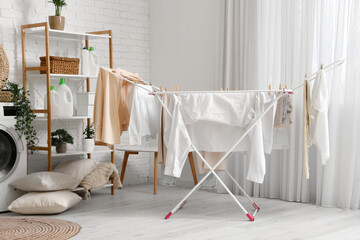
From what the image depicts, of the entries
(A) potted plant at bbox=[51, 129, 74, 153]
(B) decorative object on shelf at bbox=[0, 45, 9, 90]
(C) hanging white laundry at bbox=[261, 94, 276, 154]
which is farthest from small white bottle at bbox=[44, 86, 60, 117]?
(C) hanging white laundry at bbox=[261, 94, 276, 154]

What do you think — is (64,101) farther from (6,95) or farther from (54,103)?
(6,95)

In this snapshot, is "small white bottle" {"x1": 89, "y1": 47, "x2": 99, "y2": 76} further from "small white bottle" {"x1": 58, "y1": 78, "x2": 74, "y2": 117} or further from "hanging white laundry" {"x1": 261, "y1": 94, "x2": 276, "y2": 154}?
"hanging white laundry" {"x1": 261, "y1": 94, "x2": 276, "y2": 154}

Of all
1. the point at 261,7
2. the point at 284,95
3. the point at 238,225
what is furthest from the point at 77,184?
the point at 261,7

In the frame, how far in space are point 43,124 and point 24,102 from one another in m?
0.59

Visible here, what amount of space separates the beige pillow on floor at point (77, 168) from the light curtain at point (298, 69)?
1.22m

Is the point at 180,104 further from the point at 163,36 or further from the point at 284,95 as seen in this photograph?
the point at 163,36

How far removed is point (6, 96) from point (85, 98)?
0.77 m

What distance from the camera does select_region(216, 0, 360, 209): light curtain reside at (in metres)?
3.80

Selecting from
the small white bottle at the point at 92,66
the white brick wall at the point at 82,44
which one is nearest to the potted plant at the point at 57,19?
the white brick wall at the point at 82,44

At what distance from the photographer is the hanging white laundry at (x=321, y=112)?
10.5 ft

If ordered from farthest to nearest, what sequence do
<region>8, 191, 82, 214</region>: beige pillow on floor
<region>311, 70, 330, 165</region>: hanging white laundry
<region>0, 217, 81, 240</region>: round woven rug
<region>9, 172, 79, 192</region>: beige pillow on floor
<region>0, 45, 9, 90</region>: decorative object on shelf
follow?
<region>0, 45, 9, 90</region>: decorative object on shelf < <region>9, 172, 79, 192</region>: beige pillow on floor < <region>8, 191, 82, 214</region>: beige pillow on floor < <region>311, 70, 330, 165</region>: hanging white laundry < <region>0, 217, 81, 240</region>: round woven rug

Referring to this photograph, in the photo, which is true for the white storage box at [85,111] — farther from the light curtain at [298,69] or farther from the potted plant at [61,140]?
the light curtain at [298,69]

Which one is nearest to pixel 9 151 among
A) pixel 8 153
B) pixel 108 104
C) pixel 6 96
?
pixel 8 153

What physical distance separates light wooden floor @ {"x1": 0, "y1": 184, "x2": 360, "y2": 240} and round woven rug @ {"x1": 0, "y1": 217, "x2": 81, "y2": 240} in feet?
0.30
